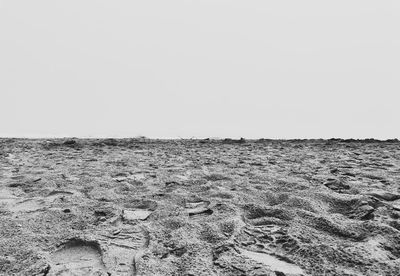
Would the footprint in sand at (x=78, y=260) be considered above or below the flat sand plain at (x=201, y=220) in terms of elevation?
below

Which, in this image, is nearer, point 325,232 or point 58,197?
point 325,232

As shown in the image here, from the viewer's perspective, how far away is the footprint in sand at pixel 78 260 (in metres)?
1.66

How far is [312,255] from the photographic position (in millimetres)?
1733

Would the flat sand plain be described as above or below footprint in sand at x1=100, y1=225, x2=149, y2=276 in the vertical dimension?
above

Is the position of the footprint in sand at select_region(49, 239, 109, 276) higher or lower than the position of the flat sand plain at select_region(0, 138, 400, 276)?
lower

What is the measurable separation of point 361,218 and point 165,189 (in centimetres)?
165

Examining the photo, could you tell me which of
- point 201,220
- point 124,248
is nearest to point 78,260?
point 124,248

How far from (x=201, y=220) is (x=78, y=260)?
0.80 m

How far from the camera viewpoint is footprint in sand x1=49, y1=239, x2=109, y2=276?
1.66m

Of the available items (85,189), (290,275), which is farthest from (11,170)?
(290,275)

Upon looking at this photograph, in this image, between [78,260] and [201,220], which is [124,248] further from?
[201,220]

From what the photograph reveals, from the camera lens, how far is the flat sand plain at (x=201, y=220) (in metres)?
1.70

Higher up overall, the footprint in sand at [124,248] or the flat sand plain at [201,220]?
the flat sand plain at [201,220]

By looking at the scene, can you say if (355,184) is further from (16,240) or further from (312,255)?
(16,240)
